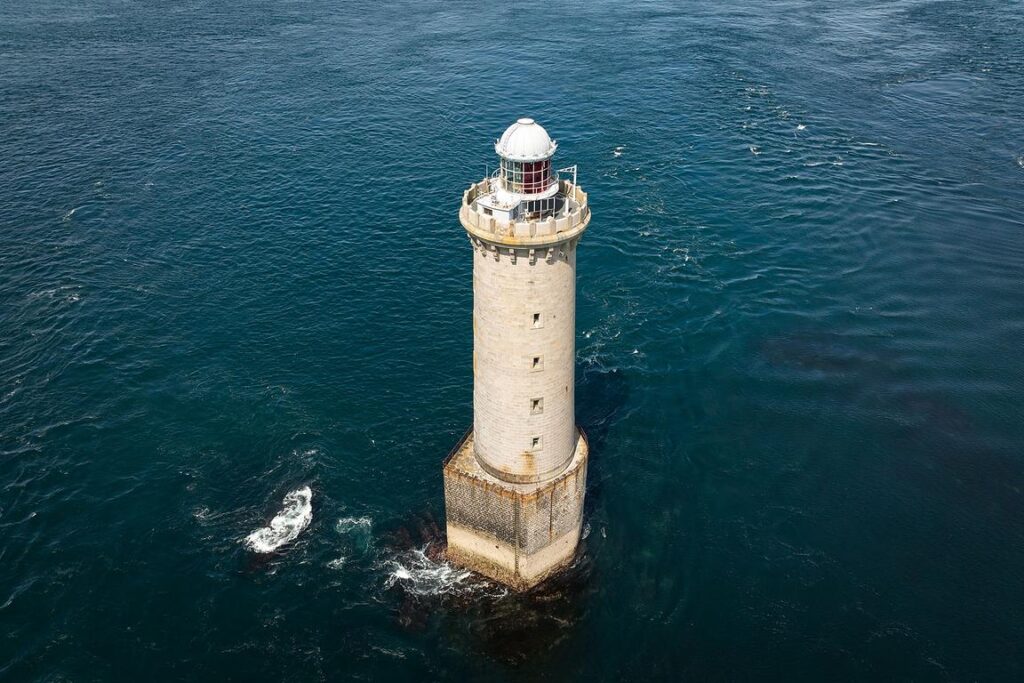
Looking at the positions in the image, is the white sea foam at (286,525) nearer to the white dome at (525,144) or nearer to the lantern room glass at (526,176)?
the lantern room glass at (526,176)

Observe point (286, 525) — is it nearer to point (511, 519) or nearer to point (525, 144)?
point (511, 519)

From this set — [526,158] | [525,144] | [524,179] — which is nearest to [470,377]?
[524,179]

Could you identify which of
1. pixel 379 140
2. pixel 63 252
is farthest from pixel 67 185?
pixel 379 140

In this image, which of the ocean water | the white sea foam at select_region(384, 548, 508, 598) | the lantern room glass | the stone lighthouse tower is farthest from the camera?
the white sea foam at select_region(384, 548, 508, 598)

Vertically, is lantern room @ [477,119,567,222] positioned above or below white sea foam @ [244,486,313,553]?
above

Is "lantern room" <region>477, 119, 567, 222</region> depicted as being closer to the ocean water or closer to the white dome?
the white dome

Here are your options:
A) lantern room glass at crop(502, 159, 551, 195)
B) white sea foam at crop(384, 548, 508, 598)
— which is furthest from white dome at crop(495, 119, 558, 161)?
white sea foam at crop(384, 548, 508, 598)
